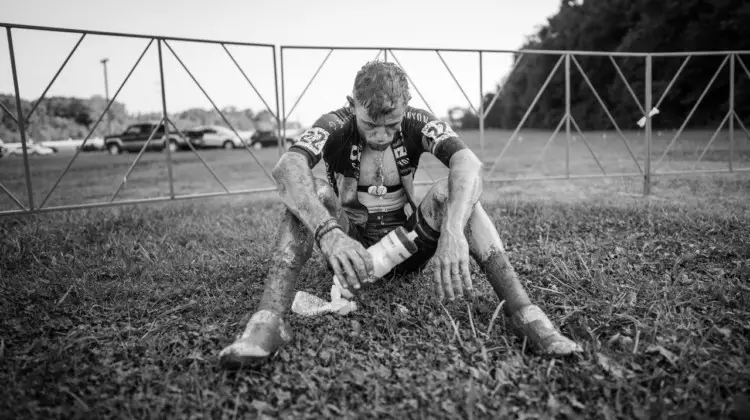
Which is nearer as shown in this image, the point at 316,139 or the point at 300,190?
the point at 300,190

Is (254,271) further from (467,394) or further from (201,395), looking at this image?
(467,394)

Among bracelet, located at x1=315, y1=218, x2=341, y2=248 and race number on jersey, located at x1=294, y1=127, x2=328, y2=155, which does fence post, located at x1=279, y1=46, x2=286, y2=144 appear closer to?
race number on jersey, located at x1=294, y1=127, x2=328, y2=155

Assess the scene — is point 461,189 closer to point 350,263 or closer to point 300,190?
point 350,263

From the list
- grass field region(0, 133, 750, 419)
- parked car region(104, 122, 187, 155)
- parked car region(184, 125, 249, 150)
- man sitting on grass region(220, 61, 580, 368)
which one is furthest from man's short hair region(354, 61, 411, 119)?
parked car region(184, 125, 249, 150)

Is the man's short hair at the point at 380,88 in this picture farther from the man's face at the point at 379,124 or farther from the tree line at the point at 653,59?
the tree line at the point at 653,59

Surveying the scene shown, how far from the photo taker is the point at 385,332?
8.70 feet

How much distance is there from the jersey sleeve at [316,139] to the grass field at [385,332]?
0.94 m

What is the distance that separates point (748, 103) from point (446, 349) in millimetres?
23235

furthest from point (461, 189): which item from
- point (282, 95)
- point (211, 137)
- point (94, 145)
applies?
point (211, 137)

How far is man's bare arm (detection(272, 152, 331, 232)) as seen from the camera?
246 cm

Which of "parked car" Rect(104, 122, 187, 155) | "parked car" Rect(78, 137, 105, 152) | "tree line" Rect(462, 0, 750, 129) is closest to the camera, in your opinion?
"tree line" Rect(462, 0, 750, 129)

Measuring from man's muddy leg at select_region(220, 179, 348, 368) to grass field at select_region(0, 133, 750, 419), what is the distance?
0.09 m

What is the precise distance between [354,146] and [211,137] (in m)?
28.9

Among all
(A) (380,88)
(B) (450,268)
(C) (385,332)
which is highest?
(A) (380,88)
